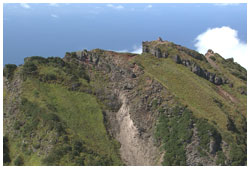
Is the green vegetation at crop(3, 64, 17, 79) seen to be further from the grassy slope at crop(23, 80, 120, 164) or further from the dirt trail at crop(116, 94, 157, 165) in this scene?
the dirt trail at crop(116, 94, 157, 165)

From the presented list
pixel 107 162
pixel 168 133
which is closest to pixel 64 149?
pixel 107 162

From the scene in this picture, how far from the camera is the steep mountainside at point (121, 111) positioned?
265 feet

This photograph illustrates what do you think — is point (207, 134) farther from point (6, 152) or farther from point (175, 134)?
point (6, 152)

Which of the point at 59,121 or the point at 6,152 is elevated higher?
the point at 59,121

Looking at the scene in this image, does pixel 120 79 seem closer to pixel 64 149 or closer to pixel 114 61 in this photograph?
pixel 114 61

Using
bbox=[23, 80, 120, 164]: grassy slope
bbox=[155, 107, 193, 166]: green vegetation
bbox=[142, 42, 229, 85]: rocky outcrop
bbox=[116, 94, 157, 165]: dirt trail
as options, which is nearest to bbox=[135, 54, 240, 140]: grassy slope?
bbox=[142, 42, 229, 85]: rocky outcrop

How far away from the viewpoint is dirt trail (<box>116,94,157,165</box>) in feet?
277

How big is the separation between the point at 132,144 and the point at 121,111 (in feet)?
33.8

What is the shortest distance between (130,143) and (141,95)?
42.8 ft

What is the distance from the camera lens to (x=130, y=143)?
8825cm

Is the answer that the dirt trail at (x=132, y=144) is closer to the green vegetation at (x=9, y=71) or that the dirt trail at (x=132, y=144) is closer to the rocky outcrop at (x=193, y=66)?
the rocky outcrop at (x=193, y=66)

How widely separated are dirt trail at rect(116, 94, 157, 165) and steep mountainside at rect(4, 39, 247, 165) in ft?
0.78

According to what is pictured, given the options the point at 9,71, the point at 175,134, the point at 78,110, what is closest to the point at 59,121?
the point at 78,110

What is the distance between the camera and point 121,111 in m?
94.8
